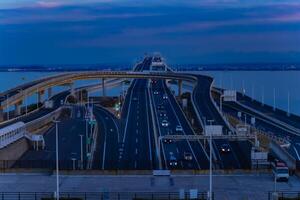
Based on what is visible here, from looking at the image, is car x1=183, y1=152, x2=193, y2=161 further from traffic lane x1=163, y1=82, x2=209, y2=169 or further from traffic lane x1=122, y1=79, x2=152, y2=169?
traffic lane x1=122, y1=79, x2=152, y2=169

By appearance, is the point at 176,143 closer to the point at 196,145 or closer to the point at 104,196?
the point at 196,145

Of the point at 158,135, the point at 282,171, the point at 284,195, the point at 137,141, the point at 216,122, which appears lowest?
the point at 137,141

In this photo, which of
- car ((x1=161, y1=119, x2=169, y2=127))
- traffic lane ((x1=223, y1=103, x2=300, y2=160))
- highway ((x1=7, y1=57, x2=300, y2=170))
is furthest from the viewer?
car ((x1=161, y1=119, x2=169, y2=127))

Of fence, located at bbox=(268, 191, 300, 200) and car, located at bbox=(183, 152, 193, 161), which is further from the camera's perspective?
car, located at bbox=(183, 152, 193, 161)

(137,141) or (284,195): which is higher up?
(284,195)

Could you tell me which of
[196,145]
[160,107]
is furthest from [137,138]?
[160,107]

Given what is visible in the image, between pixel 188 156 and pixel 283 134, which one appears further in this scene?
pixel 283 134

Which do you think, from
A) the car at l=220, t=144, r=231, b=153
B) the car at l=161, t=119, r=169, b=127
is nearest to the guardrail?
the car at l=220, t=144, r=231, b=153

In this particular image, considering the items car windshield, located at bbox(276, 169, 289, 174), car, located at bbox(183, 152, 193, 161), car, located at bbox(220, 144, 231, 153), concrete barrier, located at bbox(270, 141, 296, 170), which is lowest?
car, located at bbox(183, 152, 193, 161)

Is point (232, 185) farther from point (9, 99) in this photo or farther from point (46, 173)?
point (9, 99)
